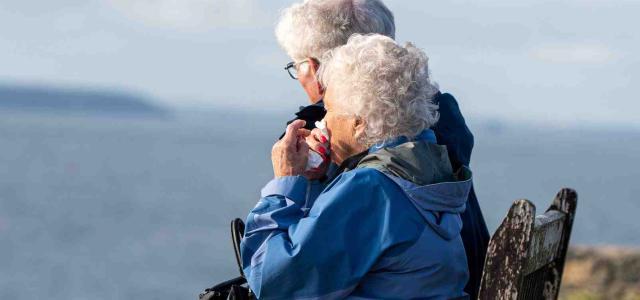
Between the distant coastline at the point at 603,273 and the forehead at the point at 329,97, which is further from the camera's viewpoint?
the distant coastline at the point at 603,273

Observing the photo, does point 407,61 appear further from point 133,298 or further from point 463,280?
point 133,298

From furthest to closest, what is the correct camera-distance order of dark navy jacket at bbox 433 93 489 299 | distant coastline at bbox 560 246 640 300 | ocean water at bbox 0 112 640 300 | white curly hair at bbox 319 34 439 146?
ocean water at bbox 0 112 640 300
distant coastline at bbox 560 246 640 300
dark navy jacket at bbox 433 93 489 299
white curly hair at bbox 319 34 439 146

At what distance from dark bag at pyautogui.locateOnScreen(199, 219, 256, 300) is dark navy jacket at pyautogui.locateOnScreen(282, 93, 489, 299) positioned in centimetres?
46

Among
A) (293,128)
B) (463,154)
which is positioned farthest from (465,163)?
(293,128)

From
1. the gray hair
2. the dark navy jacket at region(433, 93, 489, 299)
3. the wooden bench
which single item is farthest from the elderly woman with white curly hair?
the gray hair

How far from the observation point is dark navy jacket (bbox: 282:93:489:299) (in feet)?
13.1

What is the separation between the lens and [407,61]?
3574 millimetres

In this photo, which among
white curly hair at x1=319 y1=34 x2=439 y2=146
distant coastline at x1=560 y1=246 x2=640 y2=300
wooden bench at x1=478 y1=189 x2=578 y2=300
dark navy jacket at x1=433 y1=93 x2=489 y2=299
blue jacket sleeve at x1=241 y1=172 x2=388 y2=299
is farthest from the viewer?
distant coastline at x1=560 y1=246 x2=640 y2=300

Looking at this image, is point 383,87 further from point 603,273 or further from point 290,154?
point 603,273

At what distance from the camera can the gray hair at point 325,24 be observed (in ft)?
13.6

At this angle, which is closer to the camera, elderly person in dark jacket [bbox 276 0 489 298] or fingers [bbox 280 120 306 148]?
fingers [bbox 280 120 306 148]

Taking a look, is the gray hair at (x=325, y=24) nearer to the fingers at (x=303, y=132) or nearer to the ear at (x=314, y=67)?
the ear at (x=314, y=67)

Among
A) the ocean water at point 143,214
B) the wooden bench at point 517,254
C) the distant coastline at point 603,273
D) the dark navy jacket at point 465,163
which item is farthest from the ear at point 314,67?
the ocean water at point 143,214

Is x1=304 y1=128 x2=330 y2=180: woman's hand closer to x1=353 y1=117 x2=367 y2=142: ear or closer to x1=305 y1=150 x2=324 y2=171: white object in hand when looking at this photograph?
x1=305 y1=150 x2=324 y2=171: white object in hand
